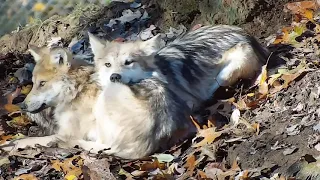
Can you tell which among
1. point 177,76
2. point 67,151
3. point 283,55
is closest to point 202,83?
point 177,76

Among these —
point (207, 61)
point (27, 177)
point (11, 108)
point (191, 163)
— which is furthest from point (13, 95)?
point (191, 163)

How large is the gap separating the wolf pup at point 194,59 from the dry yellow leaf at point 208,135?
64 cm

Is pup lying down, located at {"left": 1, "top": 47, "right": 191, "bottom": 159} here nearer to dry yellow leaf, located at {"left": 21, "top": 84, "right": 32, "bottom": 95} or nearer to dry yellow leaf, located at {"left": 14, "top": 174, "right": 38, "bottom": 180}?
dry yellow leaf, located at {"left": 14, "top": 174, "right": 38, "bottom": 180}

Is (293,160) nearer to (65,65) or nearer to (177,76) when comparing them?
(177,76)

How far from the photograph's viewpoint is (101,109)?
652 centimetres

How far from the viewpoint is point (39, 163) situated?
6.49 meters

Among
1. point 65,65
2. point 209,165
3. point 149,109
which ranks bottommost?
point 209,165

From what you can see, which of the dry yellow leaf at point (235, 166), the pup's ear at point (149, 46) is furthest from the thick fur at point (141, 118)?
the dry yellow leaf at point (235, 166)

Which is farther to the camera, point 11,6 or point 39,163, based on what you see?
point 11,6

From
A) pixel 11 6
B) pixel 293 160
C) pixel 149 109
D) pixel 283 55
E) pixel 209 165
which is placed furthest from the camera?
pixel 11 6

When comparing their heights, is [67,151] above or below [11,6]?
below

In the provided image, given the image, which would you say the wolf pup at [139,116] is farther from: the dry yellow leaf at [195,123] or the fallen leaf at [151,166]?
the fallen leaf at [151,166]

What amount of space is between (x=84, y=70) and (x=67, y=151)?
941 millimetres

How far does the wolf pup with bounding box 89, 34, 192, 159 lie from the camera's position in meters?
6.18
